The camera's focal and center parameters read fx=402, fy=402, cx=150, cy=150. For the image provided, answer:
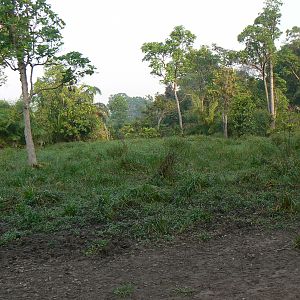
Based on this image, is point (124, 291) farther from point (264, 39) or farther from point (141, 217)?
point (264, 39)

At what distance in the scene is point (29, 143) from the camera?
12461mm

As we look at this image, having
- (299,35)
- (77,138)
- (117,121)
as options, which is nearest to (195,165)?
(77,138)

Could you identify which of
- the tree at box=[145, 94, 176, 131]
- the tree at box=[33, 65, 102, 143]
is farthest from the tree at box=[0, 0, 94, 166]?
the tree at box=[145, 94, 176, 131]

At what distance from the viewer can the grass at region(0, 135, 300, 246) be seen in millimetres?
6164

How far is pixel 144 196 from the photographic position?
25.2 ft

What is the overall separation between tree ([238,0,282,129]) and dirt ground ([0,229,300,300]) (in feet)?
65.2

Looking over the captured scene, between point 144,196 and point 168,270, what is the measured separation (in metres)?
3.29

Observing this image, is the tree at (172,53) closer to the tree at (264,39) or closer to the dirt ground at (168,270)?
the tree at (264,39)

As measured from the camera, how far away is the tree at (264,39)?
79.5 feet

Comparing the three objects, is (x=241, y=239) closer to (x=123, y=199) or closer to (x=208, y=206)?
(x=208, y=206)

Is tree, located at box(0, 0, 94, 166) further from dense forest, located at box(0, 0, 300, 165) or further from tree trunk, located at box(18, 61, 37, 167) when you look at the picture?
dense forest, located at box(0, 0, 300, 165)

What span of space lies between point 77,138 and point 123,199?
19000 mm

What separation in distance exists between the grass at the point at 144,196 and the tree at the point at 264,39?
1373 centimetres

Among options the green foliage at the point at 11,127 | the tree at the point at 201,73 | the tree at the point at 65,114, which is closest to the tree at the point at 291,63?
the tree at the point at 201,73
